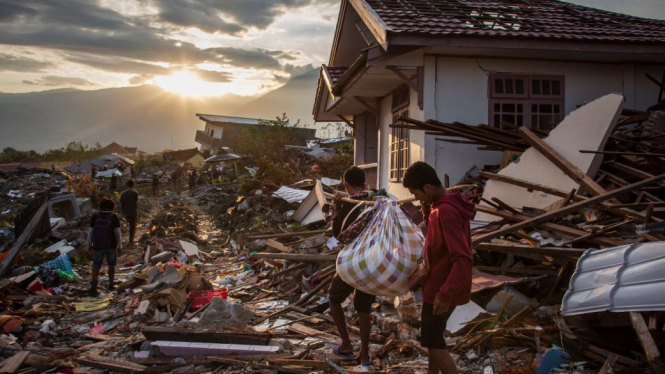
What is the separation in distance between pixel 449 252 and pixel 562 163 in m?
4.25

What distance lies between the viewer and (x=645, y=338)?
337 cm

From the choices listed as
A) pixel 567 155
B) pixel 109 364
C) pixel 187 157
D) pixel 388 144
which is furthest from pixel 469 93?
pixel 187 157

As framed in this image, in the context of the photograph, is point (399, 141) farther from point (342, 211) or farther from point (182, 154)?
point (182, 154)

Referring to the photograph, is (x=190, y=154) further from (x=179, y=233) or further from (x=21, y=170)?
(x=179, y=233)

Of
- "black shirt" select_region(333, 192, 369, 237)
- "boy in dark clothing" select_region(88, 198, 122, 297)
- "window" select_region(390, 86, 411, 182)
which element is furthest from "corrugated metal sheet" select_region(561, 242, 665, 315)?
"boy in dark clothing" select_region(88, 198, 122, 297)

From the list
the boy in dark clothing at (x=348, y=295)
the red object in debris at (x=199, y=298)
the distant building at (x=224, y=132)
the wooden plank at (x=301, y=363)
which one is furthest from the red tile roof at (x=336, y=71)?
the distant building at (x=224, y=132)

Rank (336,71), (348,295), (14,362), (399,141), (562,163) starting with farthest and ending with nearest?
1. (336,71)
2. (399,141)
3. (562,163)
4. (14,362)
5. (348,295)

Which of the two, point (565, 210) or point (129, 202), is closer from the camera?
point (565, 210)

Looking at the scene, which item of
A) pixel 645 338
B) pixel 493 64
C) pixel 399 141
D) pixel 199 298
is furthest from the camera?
pixel 399 141

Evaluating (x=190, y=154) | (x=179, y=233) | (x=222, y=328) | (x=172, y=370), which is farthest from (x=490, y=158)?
(x=190, y=154)

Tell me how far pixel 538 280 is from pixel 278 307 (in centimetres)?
366

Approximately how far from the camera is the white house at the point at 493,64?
8031mm

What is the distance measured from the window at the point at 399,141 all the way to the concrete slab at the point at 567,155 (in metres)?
2.85

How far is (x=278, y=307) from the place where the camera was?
7094 mm
